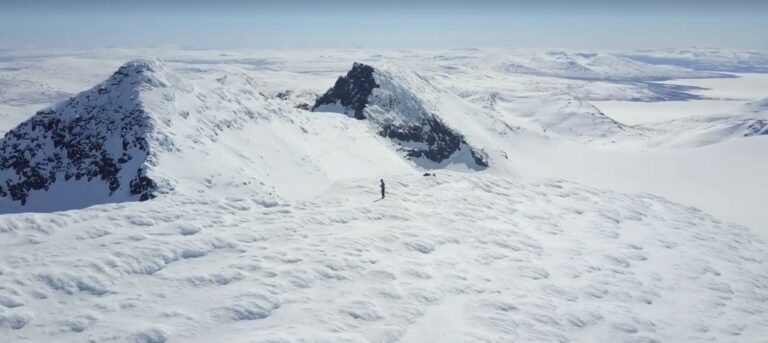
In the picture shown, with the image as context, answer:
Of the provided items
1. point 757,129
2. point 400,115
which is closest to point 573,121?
point 757,129

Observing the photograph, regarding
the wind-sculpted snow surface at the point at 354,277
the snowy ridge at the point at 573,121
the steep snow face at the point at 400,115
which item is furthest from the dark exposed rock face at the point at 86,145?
the snowy ridge at the point at 573,121

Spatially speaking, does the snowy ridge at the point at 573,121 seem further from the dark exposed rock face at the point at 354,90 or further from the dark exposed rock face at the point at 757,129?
the dark exposed rock face at the point at 354,90

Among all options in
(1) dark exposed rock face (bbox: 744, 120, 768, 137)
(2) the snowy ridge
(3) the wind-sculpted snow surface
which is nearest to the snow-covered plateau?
(3) the wind-sculpted snow surface

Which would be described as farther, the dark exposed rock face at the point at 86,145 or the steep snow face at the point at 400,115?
the steep snow face at the point at 400,115

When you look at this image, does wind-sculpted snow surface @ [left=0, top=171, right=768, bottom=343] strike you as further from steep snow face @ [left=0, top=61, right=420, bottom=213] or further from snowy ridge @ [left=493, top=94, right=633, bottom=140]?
snowy ridge @ [left=493, top=94, right=633, bottom=140]

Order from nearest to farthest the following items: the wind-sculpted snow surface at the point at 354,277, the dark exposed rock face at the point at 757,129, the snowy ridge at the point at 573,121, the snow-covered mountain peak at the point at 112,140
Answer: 1. the wind-sculpted snow surface at the point at 354,277
2. the snow-covered mountain peak at the point at 112,140
3. the dark exposed rock face at the point at 757,129
4. the snowy ridge at the point at 573,121

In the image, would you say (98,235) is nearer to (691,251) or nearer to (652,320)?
(652,320)
